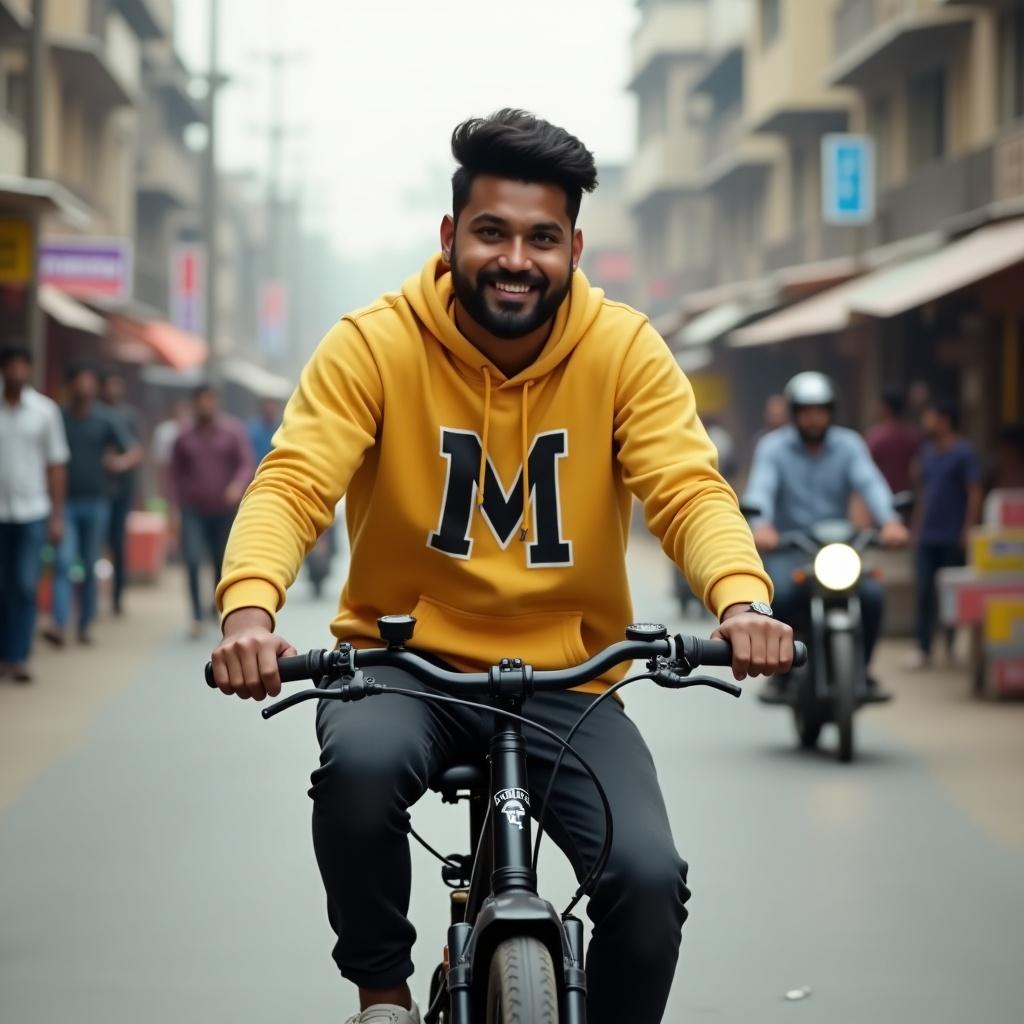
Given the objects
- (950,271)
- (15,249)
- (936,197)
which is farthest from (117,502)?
(936,197)

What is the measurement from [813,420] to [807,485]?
1.30 ft

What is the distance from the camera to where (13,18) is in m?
25.1

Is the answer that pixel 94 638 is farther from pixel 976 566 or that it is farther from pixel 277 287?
pixel 277 287

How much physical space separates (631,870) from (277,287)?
62.5 metres

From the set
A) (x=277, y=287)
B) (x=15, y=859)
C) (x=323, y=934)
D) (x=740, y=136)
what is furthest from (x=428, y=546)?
(x=277, y=287)

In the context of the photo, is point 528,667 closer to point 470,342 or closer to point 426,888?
point 470,342

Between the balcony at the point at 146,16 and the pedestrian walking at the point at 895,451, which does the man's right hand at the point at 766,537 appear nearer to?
the pedestrian walking at the point at 895,451

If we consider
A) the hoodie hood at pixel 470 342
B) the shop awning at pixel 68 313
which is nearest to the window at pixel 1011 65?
the shop awning at pixel 68 313

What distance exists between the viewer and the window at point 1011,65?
2422cm

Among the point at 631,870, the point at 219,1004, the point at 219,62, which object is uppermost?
the point at 219,62

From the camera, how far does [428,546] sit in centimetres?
398

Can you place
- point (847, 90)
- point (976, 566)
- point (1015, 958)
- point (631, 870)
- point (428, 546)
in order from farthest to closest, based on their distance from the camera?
1. point (847, 90)
2. point (976, 566)
3. point (1015, 958)
4. point (428, 546)
5. point (631, 870)

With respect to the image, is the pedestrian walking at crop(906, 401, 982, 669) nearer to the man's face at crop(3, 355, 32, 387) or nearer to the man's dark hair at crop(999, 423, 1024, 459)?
the man's dark hair at crop(999, 423, 1024, 459)

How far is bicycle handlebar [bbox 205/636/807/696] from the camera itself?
3.32m
